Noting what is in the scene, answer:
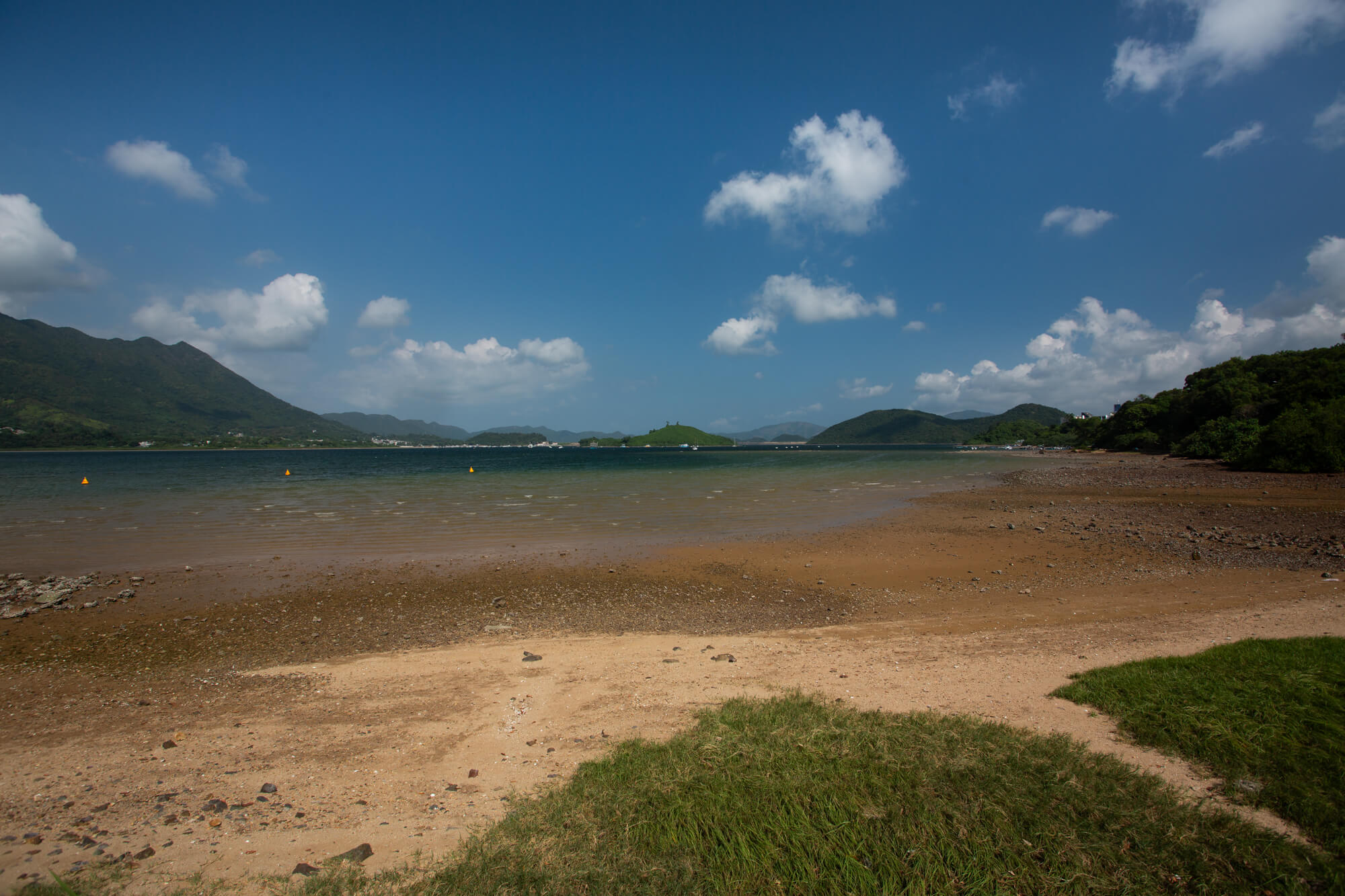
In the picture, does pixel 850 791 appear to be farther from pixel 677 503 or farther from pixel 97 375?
pixel 97 375

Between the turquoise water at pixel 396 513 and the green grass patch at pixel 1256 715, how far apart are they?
12.7 metres

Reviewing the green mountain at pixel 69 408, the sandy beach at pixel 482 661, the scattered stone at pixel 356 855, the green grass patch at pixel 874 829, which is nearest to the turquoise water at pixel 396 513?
the sandy beach at pixel 482 661

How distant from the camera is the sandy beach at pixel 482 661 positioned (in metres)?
4.43

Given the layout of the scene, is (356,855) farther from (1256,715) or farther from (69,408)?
(69,408)

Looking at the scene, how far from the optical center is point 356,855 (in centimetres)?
380

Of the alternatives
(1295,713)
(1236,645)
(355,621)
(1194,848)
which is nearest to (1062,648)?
(1236,645)

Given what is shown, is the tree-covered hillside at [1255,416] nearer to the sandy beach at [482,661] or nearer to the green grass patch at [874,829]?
the sandy beach at [482,661]

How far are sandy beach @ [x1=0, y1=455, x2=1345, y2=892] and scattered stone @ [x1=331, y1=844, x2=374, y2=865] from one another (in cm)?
7

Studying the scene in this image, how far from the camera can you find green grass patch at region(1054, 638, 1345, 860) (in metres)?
3.96

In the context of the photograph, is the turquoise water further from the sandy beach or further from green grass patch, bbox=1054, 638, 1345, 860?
green grass patch, bbox=1054, 638, 1345, 860

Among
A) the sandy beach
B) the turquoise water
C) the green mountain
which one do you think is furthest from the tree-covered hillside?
the green mountain

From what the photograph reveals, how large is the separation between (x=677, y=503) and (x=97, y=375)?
268 m

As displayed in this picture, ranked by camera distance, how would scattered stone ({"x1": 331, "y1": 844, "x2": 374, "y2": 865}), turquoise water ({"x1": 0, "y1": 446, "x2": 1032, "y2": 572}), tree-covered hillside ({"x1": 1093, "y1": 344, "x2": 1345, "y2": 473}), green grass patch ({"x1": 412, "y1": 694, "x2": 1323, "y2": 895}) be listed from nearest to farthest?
green grass patch ({"x1": 412, "y1": 694, "x2": 1323, "y2": 895}) → scattered stone ({"x1": 331, "y1": 844, "x2": 374, "y2": 865}) → turquoise water ({"x1": 0, "y1": 446, "x2": 1032, "y2": 572}) → tree-covered hillside ({"x1": 1093, "y1": 344, "x2": 1345, "y2": 473})

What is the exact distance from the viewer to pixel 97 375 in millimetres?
196125
